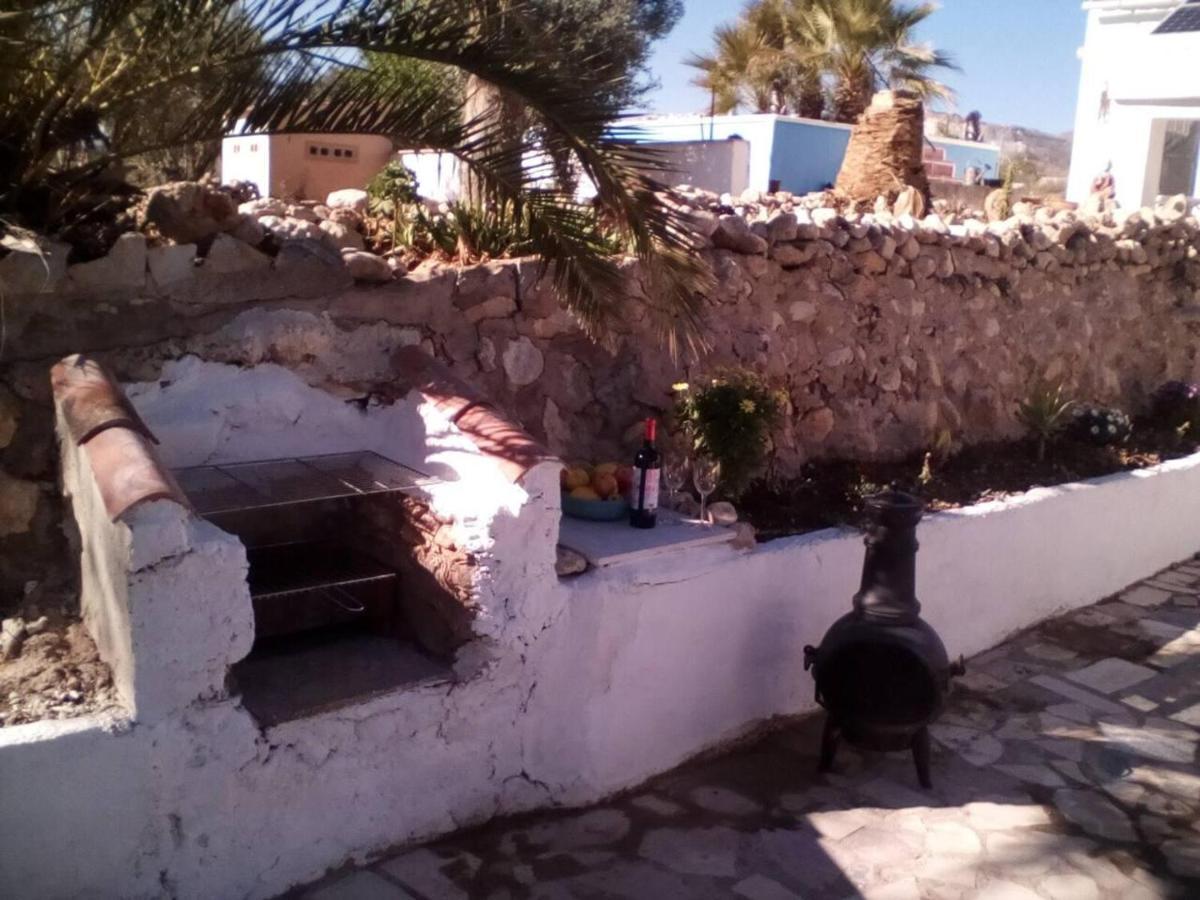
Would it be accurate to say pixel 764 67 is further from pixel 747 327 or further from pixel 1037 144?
pixel 1037 144

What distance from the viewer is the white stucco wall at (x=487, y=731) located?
2992 mm

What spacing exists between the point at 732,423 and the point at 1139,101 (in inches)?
596

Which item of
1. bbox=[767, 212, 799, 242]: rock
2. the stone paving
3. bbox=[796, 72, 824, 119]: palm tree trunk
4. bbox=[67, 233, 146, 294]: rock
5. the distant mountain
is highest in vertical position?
the distant mountain

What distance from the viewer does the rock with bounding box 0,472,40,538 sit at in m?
3.77

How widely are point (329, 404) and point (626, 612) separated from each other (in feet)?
4.37

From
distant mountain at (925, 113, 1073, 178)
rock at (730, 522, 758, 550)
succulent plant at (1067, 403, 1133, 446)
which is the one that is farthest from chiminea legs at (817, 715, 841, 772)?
distant mountain at (925, 113, 1073, 178)

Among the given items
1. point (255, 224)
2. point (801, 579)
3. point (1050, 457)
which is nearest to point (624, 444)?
point (801, 579)

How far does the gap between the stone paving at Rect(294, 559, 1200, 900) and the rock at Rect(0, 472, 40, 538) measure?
1.55 m

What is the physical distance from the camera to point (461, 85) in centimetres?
431

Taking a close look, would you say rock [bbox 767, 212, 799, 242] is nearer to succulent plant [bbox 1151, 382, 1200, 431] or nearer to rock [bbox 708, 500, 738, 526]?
rock [bbox 708, 500, 738, 526]

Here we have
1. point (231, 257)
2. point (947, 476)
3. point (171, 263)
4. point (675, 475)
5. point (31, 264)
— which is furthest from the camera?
point (947, 476)

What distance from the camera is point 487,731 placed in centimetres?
382

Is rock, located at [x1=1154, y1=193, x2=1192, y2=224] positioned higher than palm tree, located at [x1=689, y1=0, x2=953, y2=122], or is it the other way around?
palm tree, located at [x1=689, y1=0, x2=953, y2=122]

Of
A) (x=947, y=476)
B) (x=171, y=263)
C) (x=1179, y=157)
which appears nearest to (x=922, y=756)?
(x=947, y=476)
